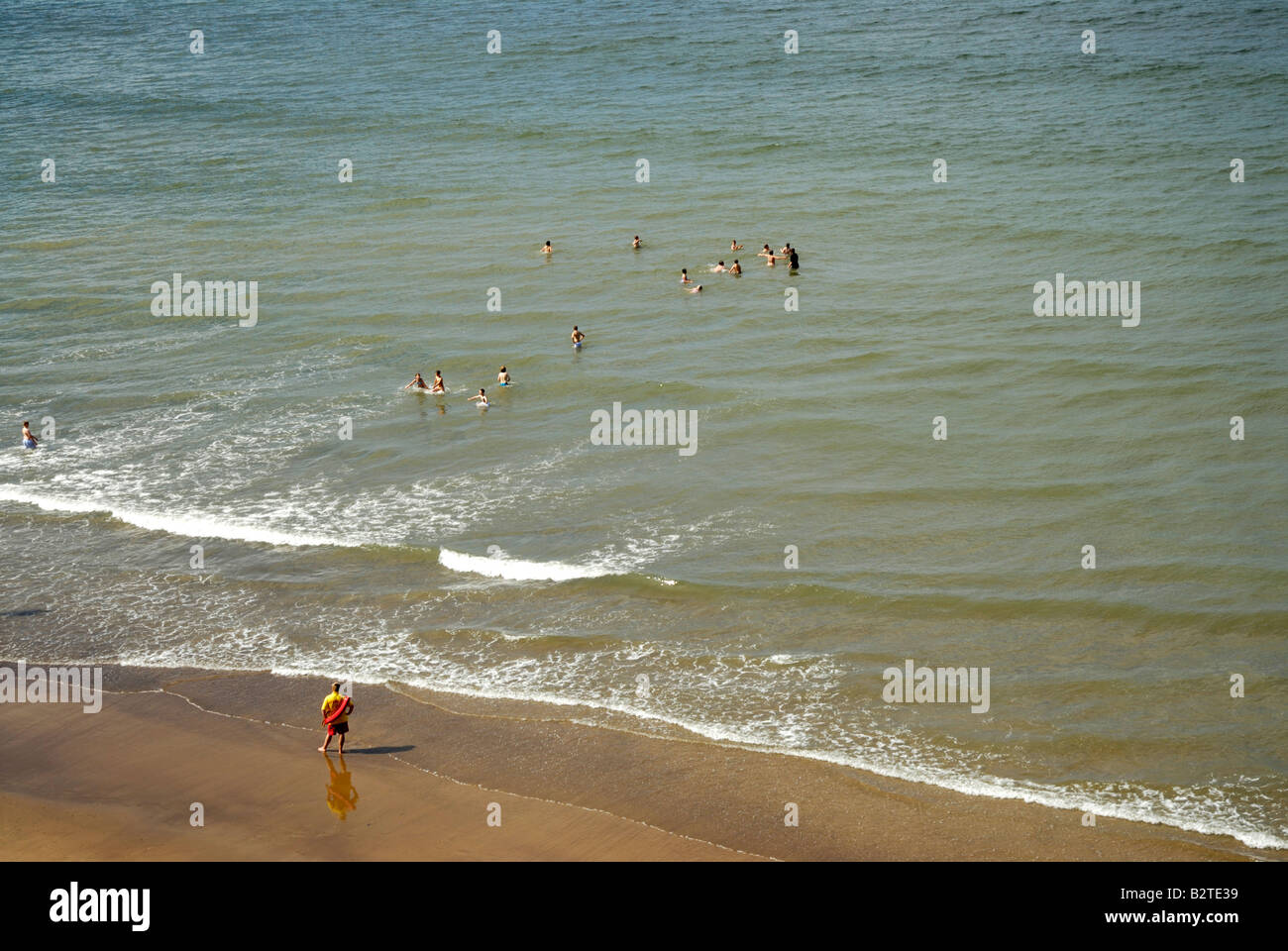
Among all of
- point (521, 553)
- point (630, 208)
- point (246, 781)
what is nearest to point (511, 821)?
point (246, 781)

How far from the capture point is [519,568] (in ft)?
77.3

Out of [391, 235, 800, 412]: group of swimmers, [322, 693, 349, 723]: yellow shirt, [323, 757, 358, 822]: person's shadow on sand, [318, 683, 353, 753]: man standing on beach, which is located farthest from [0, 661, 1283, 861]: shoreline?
[391, 235, 800, 412]: group of swimmers

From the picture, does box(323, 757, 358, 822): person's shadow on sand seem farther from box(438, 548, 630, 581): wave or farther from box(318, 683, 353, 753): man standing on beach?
box(438, 548, 630, 581): wave

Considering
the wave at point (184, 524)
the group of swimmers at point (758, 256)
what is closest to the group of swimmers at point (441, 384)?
the group of swimmers at point (758, 256)

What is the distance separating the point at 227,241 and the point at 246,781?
32.0 meters

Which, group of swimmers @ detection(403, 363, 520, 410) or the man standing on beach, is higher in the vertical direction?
group of swimmers @ detection(403, 363, 520, 410)

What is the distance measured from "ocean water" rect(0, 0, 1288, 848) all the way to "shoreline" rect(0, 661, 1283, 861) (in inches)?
28.9

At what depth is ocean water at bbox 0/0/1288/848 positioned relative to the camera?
20.0 metres

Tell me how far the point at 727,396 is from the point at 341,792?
16287 mm

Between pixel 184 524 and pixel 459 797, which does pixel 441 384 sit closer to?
pixel 184 524

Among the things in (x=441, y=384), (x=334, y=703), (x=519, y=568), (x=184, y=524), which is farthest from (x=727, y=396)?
(x=334, y=703)
